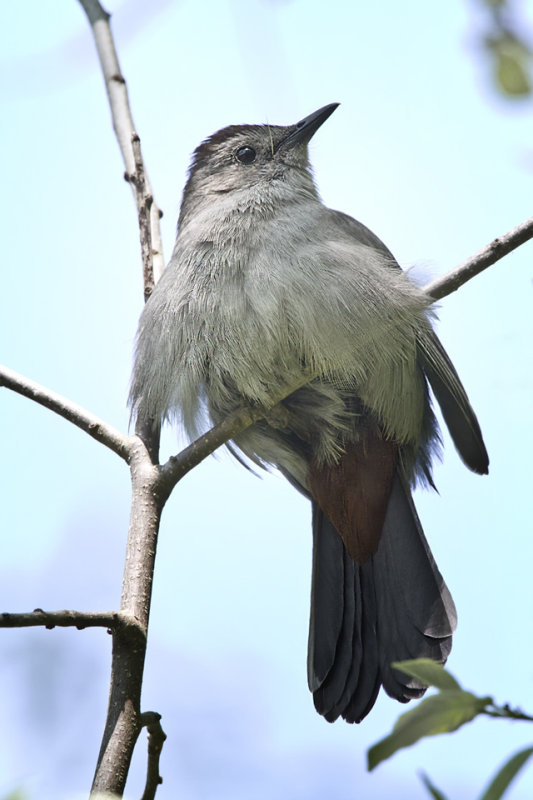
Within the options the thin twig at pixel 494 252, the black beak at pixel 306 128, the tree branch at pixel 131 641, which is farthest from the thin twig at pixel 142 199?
the thin twig at pixel 494 252

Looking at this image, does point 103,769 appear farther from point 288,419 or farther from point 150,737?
point 288,419

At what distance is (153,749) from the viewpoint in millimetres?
2299

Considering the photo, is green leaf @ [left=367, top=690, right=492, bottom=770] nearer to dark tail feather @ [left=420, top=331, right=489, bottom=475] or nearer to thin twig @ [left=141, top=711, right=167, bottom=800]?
thin twig @ [left=141, top=711, right=167, bottom=800]

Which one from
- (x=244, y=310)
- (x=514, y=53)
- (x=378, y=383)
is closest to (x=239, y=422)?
(x=244, y=310)

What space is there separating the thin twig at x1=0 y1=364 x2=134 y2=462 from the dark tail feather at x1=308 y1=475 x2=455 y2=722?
51.3 inches

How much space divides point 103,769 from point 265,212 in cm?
255

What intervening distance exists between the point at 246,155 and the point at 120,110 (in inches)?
33.8

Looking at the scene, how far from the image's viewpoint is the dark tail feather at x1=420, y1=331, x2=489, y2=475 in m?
3.91

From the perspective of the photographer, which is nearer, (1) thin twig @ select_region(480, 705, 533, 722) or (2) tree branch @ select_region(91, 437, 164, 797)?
(1) thin twig @ select_region(480, 705, 533, 722)

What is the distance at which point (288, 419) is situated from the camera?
3.80 metres

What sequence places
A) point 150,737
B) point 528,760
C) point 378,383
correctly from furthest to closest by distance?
1. point 378,383
2. point 150,737
3. point 528,760

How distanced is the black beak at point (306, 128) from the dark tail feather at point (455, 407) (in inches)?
57.8

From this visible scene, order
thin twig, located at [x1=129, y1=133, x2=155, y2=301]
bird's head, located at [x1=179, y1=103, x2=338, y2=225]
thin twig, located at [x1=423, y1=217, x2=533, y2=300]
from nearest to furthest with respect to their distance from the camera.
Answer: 1. thin twig, located at [x1=423, y1=217, x2=533, y2=300]
2. thin twig, located at [x1=129, y1=133, x2=155, y2=301]
3. bird's head, located at [x1=179, y1=103, x2=338, y2=225]

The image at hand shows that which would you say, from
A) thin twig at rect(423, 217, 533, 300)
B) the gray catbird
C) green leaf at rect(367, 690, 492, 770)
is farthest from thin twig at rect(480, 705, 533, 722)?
the gray catbird
